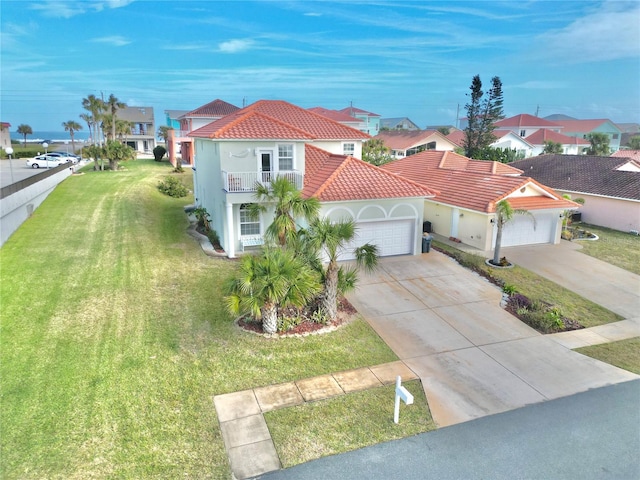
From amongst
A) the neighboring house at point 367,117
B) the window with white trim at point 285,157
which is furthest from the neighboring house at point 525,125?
the window with white trim at point 285,157

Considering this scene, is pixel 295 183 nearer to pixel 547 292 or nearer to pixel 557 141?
pixel 547 292

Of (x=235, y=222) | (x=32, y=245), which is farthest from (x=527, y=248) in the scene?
(x=32, y=245)

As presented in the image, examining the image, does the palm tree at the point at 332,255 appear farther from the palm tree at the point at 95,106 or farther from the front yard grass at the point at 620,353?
the palm tree at the point at 95,106

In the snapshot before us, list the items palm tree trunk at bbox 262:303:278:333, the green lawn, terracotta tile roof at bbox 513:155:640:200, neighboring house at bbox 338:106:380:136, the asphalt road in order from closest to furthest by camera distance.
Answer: the asphalt road → the green lawn → palm tree trunk at bbox 262:303:278:333 → terracotta tile roof at bbox 513:155:640:200 → neighboring house at bbox 338:106:380:136

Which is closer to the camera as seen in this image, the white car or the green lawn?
the green lawn

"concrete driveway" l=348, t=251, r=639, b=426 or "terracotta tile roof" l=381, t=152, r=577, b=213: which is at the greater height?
"terracotta tile roof" l=381, t=152, r=577, b=213

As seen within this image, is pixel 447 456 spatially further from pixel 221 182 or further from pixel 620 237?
pixel 620 237

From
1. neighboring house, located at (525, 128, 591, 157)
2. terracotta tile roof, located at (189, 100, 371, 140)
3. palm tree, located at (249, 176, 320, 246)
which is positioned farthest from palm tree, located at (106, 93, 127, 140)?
neighboring house, located at (525, 128, 591, 157)

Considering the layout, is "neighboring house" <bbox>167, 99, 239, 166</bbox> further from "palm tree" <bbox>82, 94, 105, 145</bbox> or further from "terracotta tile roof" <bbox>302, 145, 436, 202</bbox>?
"terracotta tile roof" <bbox>302, 145, 436, 202</bbox>
